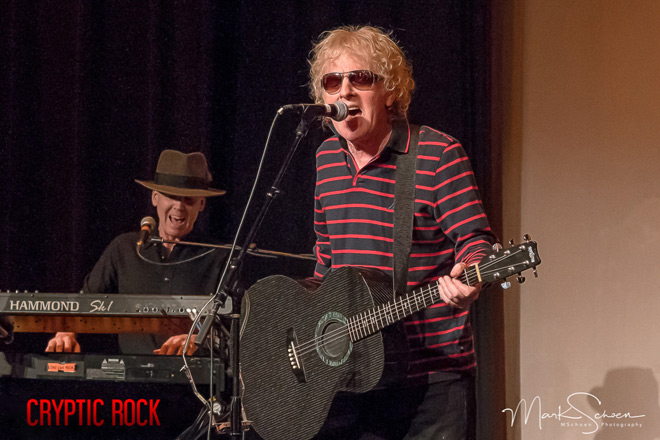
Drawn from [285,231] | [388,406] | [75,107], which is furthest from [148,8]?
[388,406]

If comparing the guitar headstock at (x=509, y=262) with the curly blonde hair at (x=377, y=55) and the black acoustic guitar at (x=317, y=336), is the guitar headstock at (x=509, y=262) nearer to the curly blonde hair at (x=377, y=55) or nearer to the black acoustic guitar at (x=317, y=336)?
the black acoustic guitar at (x=317, y=336)

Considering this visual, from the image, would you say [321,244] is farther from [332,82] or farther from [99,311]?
[99,311]

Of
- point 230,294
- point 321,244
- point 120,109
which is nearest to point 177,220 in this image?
point 120,109

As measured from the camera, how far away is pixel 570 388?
329cm

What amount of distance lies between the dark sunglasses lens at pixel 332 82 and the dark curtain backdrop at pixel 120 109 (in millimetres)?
1442

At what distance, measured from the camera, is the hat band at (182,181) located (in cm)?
377

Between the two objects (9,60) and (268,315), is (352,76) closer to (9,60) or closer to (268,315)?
(268,315)

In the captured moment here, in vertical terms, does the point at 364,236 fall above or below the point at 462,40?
below

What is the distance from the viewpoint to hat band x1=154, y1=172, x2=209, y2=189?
3.77 m

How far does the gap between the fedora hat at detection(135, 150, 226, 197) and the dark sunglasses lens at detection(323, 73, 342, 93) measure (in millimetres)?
1598

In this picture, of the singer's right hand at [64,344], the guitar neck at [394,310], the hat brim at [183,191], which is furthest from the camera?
the hat brim at [183,191]

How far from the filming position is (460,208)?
2.06 meters

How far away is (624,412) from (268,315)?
1.81 m

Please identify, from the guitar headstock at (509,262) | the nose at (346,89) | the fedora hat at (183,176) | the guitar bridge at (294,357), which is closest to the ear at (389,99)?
the nose at (346,89)
